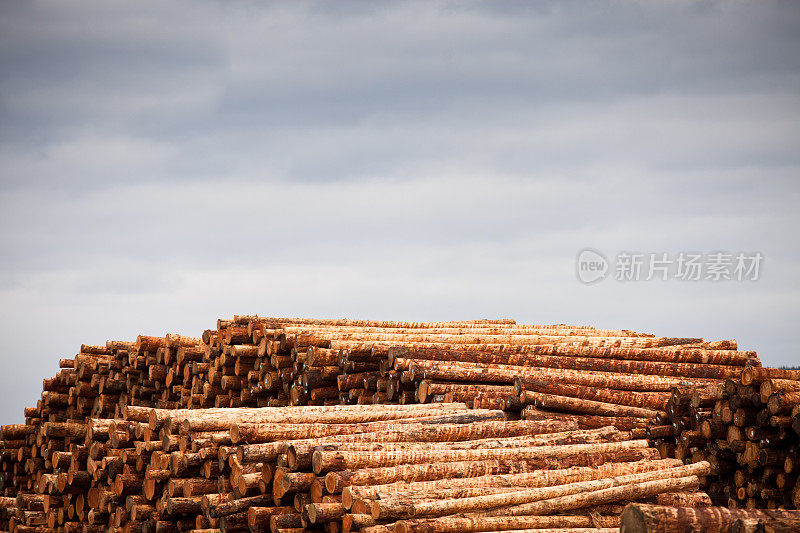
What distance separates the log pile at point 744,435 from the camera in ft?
30.9

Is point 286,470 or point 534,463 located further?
point 534,463

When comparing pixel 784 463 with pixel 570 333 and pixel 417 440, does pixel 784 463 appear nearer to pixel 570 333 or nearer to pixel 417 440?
pixel 417 440

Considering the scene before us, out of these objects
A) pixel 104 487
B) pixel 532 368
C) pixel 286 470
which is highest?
pixel 532 368

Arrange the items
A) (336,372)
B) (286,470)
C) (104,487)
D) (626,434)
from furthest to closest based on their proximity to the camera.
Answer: (336,372), (626,434), (104,487), (286,470)

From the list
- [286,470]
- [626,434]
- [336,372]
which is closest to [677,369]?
[626,434]

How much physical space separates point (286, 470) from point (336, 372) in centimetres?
468

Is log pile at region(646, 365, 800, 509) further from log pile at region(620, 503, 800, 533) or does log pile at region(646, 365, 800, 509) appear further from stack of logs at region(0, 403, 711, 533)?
log pile at region(620, 503, 800, 533)

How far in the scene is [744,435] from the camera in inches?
386

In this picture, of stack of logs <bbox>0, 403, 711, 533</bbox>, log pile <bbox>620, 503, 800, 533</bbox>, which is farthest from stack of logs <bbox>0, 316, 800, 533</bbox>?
log pile <bbox>620, 503, 800, 533</bbox>

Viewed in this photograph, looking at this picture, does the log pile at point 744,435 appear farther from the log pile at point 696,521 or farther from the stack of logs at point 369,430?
the log pile at point 696,521

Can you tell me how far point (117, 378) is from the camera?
47.3ft

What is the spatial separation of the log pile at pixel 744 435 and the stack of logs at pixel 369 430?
1.5 inches

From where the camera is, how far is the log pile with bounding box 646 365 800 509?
9430 millimetres

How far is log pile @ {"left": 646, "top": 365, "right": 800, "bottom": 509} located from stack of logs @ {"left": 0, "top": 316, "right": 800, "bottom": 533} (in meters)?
0.04
